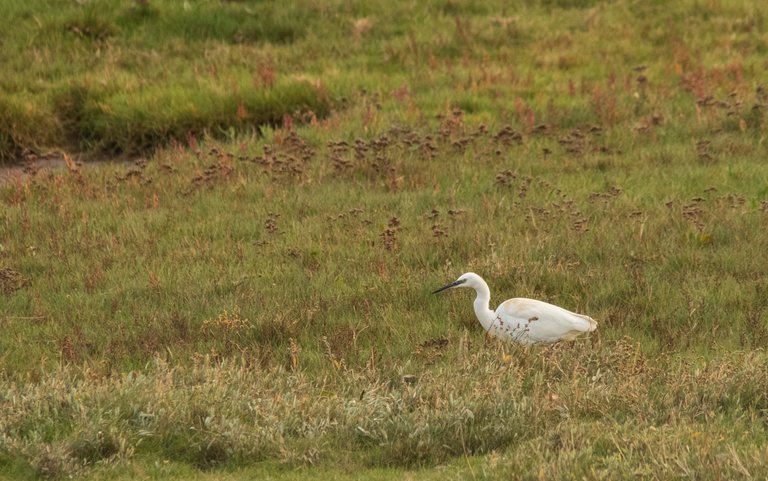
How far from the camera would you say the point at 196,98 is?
48.7ft

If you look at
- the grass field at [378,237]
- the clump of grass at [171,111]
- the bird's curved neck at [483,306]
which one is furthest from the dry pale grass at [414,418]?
the clump of grass at [171,111]

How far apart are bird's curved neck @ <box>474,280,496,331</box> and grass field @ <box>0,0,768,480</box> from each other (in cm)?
22

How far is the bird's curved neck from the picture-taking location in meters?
8.60

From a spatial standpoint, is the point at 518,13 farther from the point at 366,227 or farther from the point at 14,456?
the point at 14,456

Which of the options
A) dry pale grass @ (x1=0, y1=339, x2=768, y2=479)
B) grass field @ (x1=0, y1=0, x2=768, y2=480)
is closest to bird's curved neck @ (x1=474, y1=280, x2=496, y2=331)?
grass field @ (x1=0, y1=0, x2=768, y2=480)

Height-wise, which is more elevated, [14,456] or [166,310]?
[14,456]

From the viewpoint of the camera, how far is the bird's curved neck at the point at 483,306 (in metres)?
8.60

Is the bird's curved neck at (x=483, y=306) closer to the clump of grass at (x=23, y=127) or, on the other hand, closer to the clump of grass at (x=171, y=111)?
the clump of grass at (x=171, y=111)

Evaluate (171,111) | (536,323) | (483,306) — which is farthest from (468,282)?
(171,111)

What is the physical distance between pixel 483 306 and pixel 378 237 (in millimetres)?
2185

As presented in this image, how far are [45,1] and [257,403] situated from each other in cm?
1281

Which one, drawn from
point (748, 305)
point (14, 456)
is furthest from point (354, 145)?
point (14, 456)

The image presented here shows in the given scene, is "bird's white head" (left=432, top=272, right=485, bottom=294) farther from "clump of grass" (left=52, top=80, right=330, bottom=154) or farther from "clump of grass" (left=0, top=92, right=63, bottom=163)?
"clump of grass" (left=0, top=92, right=63, bottom=163)

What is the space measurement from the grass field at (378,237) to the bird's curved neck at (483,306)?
8.8 inches
